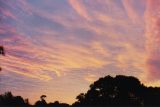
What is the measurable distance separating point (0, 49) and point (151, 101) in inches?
1960

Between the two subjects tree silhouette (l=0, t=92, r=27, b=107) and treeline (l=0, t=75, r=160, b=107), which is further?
treeline (l=0, t=75, r=160, b=107)

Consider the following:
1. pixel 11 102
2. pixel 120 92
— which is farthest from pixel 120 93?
pixel 11 102

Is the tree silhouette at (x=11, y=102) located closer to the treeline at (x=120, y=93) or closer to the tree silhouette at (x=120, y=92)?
the treeline at (x=120, y=93)

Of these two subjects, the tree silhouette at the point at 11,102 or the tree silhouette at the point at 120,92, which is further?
the tree silhouette at the point at 120,92

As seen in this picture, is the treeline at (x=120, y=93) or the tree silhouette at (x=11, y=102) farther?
the treeline at (x=120, y=93)

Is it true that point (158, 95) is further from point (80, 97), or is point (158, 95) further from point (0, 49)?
point (0, 49)

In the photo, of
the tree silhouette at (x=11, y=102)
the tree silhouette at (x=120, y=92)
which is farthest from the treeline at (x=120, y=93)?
the tree silhouette at (x=11, y=102)

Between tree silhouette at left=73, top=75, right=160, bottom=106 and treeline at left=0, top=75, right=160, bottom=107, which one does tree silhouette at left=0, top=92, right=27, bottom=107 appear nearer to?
treeline at left=0, top=75, right=160, bottom=107

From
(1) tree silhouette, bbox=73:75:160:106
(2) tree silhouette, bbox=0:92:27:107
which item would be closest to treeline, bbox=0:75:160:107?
(1) tree silhouette, bbox=73:75:160:106

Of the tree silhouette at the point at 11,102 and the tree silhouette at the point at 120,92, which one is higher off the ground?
the tree silhouette at the point at 120,92

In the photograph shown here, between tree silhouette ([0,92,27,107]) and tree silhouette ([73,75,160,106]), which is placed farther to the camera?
tree silhouette ([73,75,160,106])

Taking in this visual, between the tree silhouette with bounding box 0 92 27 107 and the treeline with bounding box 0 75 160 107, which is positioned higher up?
the treeline with bounding box 0 75 160 107

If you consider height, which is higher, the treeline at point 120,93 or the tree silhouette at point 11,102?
the treeline at point 120,93

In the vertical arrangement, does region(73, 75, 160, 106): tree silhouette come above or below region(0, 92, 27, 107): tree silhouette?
above
